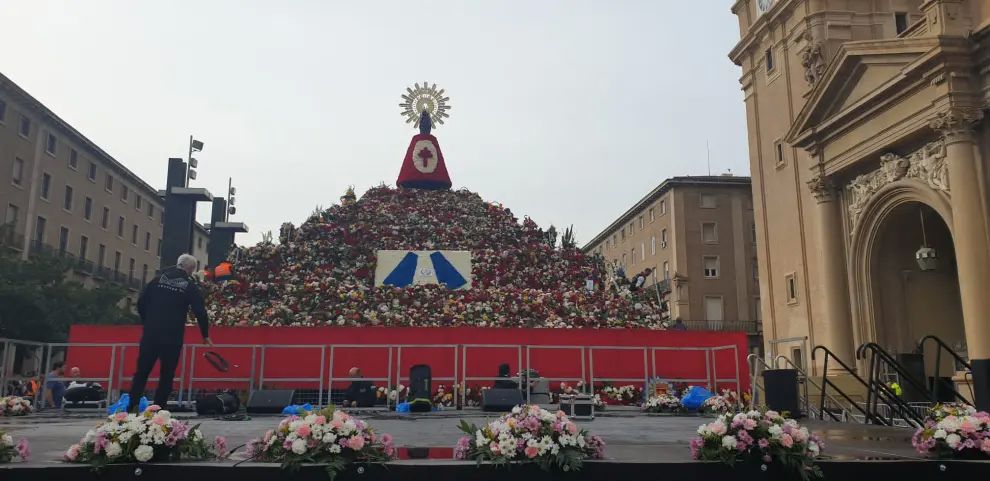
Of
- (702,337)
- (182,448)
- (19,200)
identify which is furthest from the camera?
(19,200)

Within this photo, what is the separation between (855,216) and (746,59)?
10181 millimetres

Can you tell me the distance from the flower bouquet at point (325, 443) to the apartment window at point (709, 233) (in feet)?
164

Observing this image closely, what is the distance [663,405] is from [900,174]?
8961 mm

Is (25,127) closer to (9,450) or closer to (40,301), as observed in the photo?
(40,301)

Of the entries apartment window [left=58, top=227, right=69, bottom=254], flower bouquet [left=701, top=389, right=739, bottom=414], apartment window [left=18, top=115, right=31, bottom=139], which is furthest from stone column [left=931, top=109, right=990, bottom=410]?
apartment window [left=58, top=227, right=69, bottom=254]

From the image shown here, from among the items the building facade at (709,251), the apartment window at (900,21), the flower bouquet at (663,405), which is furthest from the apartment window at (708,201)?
the flower bouquet at (663,405)

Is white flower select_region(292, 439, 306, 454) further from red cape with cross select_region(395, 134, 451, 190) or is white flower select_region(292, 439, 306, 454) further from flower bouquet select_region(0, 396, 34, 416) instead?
red cape with cross select_region(395, 134, 451, 190)

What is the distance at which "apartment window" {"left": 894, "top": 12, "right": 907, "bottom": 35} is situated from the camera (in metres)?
23.5

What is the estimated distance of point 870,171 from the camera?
19844 mm

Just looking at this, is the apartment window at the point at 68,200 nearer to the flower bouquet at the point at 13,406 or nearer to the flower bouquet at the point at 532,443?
the flower bouquet at the point at 13,406

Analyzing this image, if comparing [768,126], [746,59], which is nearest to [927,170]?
[768,126]

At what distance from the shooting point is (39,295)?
33.0 meters

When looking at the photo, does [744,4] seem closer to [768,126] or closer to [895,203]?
[768,126]

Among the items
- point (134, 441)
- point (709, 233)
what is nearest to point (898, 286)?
point (134, 441)
